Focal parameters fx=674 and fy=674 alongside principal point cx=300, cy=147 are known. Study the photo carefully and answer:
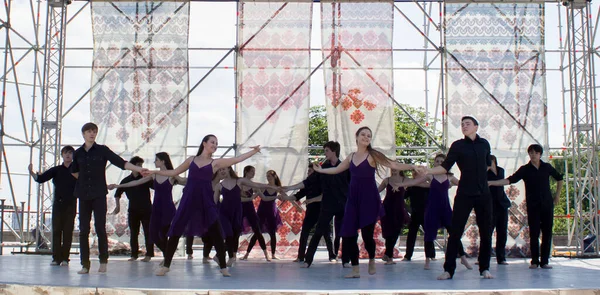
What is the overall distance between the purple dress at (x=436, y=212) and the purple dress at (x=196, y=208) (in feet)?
8.30

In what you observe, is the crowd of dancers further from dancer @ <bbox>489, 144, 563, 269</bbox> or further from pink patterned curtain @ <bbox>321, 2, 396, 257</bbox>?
pink patterned curtain @ <bbox>321, 2, 396, 257</bbox>

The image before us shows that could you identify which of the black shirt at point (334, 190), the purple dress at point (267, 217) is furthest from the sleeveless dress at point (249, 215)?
the black shirt at point (334, 190)

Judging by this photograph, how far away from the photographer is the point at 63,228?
775 centimetres

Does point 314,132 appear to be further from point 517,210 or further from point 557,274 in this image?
point 557,274

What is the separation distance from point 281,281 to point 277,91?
5163 mm

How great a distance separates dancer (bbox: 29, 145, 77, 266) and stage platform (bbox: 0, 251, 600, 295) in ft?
0.72

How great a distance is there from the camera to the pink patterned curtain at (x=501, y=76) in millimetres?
10453

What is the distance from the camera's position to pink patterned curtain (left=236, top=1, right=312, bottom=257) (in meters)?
10.3

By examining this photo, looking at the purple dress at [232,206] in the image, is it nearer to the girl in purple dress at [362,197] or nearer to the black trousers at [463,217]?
the girl in purple dress at [362,197]

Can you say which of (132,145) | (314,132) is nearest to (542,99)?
(132,145)

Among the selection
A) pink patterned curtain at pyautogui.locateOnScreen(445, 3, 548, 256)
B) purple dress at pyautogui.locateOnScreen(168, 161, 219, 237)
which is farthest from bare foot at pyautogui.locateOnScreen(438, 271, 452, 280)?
pink patterned curtain at pyautogui.locateOnScreen(445, 3, 548, 256)

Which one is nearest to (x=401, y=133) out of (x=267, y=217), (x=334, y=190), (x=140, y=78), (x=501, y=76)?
(x=501, y=76)

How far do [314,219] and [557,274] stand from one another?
289 centimetres

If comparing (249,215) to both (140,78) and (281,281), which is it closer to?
(140,78)
